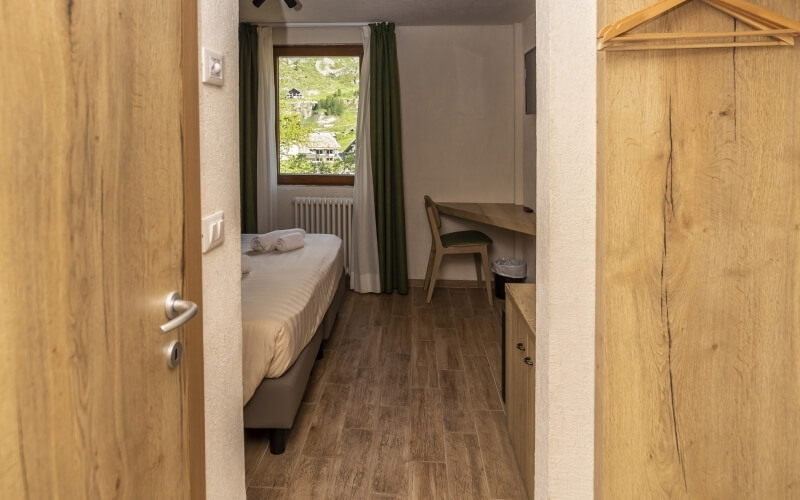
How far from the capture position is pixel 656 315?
3.89 ft

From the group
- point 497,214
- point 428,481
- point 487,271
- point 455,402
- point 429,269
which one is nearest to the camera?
point 428,481

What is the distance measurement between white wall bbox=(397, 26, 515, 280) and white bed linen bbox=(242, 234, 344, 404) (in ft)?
6.09

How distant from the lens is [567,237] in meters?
1.30

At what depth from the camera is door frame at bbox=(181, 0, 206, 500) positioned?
3.92 ft

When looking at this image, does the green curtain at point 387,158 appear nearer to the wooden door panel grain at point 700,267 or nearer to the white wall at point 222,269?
the white wall at point 222,269

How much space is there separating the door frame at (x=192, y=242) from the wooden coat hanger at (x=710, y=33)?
0.82 m

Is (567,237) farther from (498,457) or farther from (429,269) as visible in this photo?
(429,269)

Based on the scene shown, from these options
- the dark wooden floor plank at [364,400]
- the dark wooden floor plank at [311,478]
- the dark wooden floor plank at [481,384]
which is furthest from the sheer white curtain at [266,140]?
the dark wooden floor plank at [311,478]

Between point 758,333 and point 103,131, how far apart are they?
4.03 feet

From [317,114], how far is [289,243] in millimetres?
2239

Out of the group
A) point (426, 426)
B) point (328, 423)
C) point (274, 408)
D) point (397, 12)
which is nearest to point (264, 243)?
point (328, 423)

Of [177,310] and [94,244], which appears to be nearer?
[94,244]

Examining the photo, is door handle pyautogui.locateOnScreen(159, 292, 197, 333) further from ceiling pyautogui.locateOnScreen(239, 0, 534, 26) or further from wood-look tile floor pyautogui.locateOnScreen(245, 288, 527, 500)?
ceiling pyautogui.locateOnScreen(239, 0, 534, 26)

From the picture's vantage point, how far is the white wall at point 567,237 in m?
1.26
